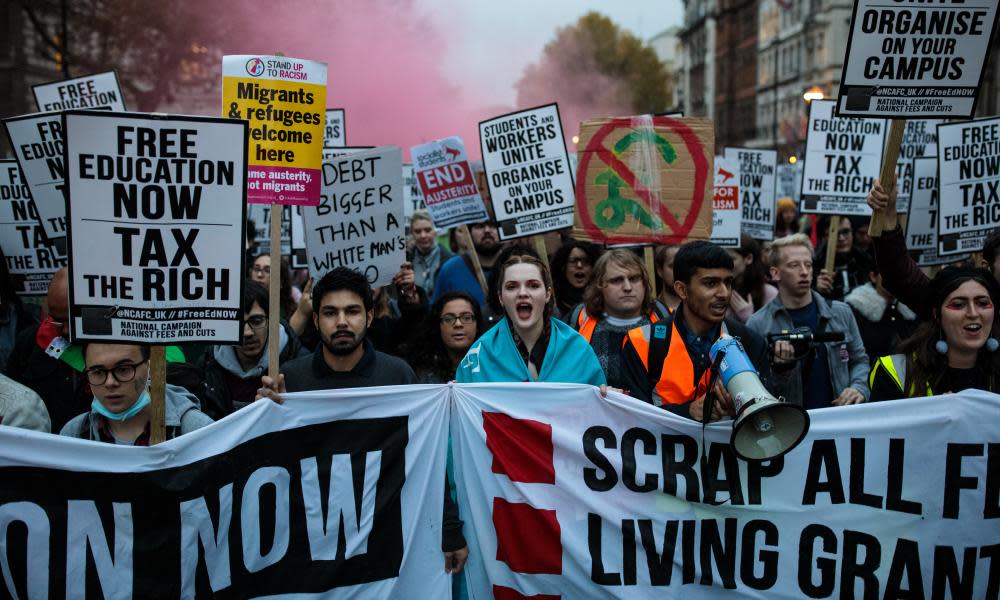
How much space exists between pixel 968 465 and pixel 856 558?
23.0 inches

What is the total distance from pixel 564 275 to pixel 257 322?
2.53m

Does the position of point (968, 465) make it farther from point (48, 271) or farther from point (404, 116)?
point (404, 116)

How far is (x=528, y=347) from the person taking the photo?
14.8 feet

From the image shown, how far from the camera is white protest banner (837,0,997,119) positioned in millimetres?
4688

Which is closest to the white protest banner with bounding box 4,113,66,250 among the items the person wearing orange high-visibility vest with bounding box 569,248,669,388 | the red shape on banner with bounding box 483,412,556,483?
the person wearing orange high-visibility vest with bounding box 569,248,669,388

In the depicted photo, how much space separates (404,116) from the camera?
112ft

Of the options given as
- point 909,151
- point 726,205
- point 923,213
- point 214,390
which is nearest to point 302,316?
point 214,390

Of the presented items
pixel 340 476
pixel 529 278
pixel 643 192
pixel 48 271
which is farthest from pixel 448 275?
pixel 340 476

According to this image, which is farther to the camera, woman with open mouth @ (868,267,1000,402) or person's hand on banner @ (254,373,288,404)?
woman with open mouth @ (868,267,1000,402)

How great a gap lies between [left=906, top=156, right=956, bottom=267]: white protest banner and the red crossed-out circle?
2.30m

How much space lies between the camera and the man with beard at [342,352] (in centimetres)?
466

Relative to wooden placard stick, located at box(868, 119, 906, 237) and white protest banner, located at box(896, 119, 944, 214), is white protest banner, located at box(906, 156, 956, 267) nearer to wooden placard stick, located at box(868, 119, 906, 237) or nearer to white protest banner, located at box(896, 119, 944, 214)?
white protest banner, located at box(896, 119, 944, 214)

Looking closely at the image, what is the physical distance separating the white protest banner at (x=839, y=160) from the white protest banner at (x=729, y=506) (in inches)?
192

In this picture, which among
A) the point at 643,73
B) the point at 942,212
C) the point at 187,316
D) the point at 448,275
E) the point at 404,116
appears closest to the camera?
the point at 187,316
